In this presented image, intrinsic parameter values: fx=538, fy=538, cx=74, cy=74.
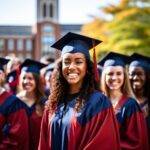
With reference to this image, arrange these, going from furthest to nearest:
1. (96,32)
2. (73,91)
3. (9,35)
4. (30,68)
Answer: (9,35) < (96,32) < (30,68) < (73,91)

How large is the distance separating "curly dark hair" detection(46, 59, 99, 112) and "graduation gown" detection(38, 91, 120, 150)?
0.06 meters

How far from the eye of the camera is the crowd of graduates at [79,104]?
4590 millimetres

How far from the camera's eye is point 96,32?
34.6m

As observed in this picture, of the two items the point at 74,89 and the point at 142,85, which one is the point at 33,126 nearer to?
the point at 142,85

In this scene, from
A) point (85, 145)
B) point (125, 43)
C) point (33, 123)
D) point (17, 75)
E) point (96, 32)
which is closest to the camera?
point (85, 145)

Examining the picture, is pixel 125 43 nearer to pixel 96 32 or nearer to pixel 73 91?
pixel 96 32

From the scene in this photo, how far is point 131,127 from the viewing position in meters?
5.77

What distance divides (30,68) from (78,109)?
9.52ft

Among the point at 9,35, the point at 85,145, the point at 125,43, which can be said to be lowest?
the point at 85,145

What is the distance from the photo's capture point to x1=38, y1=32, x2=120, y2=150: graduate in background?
4.54 m

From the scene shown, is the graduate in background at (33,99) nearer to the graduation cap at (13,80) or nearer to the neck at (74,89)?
the graduation cap at (13,80)

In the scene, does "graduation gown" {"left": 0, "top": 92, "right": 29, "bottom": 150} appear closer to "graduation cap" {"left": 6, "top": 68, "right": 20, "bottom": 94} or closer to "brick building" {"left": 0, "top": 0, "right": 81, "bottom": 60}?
"graduation cap" {"left": 6, "top": 68, "right": 20, "bottom": 94}

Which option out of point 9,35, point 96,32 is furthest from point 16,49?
point 96,32

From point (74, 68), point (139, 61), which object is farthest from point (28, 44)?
point (74, 68)
